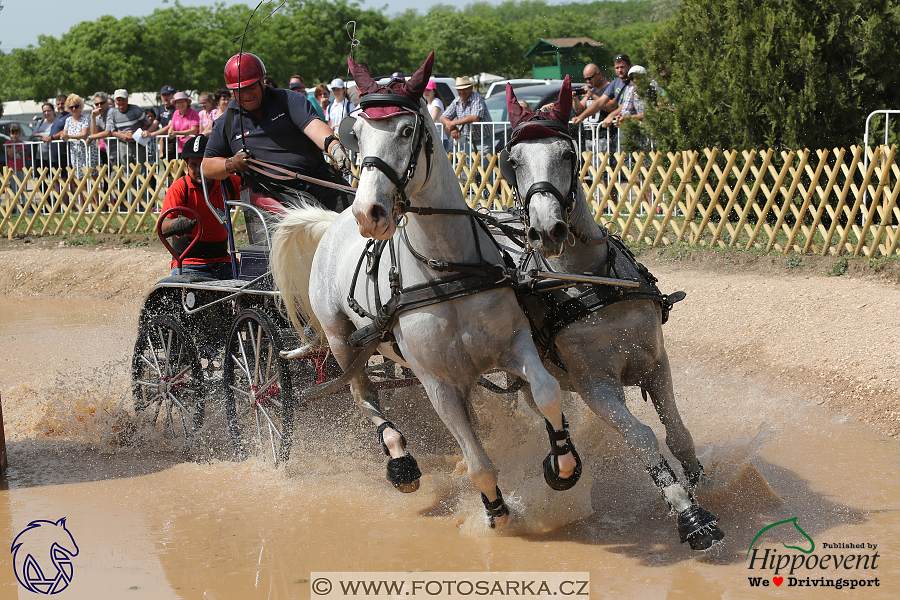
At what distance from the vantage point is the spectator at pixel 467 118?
479 inches

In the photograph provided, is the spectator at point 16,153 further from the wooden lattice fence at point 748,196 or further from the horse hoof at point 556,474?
the horse hoof at point 556,474

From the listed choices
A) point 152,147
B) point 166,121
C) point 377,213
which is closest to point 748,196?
point 377,213

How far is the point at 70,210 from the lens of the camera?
14523 millimetres

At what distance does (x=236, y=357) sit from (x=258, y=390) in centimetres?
33

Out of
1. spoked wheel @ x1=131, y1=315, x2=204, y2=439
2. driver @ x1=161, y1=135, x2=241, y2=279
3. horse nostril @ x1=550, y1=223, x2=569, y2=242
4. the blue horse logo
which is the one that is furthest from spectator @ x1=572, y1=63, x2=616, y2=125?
the blue horse logo

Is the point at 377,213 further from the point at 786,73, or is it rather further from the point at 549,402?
the point at 786,73

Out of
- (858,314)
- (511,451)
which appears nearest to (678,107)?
(858,314)

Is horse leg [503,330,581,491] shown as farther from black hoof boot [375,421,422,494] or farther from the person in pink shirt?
the person in pink shirt

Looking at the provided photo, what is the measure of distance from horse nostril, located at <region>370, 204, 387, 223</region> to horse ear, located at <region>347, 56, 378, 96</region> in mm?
595

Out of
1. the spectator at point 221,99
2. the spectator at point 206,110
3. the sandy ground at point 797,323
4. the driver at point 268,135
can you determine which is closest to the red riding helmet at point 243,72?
the driver at point 268,135

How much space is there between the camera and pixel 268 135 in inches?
219

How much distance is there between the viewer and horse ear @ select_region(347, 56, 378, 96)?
356 cm

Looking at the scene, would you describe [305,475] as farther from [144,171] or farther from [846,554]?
[144,171]

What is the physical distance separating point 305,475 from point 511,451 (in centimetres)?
126
